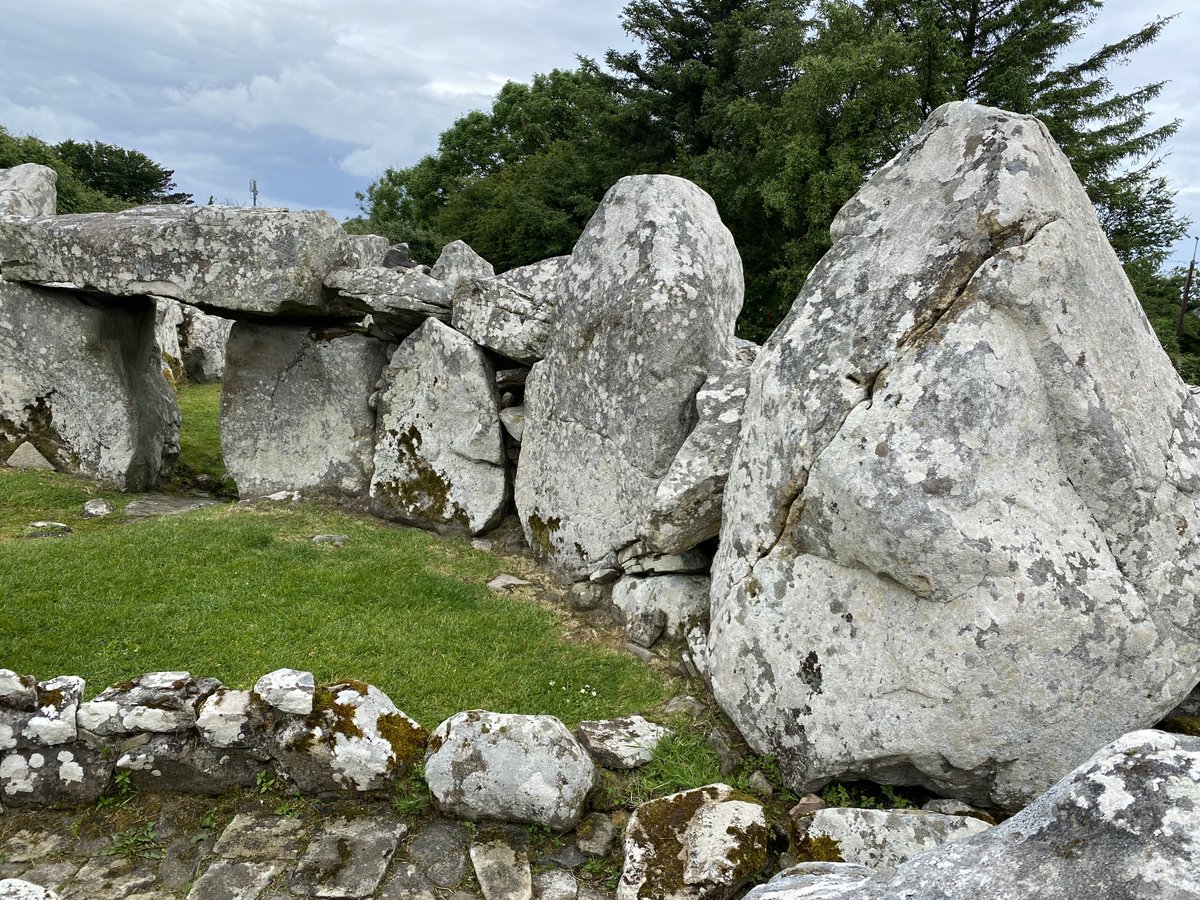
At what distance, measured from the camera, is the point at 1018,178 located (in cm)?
517

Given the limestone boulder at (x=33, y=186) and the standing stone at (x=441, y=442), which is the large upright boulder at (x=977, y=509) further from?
the limestone boulder at (x=33, y=186)

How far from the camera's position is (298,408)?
10.9 metres

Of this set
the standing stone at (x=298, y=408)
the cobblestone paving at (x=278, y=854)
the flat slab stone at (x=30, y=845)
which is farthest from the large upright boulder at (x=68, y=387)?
the cobblestone paving at (x=278, y=854)

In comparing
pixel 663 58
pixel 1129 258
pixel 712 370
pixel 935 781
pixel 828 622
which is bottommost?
pixel 935 781

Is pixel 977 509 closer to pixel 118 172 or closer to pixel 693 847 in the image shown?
pixel 693 847

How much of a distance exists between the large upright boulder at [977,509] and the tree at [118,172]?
47569 mm

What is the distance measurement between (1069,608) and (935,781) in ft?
4.13

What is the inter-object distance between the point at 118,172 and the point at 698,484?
50819mm

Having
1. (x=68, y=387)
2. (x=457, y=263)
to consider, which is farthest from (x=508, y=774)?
(x=457, y=263)

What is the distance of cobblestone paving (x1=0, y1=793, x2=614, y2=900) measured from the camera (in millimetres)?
4289

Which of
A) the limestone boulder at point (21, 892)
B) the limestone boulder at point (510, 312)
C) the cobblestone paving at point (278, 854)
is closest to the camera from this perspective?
the limestone boulder at point (21, 892)

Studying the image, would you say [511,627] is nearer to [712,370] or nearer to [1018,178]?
[712,370]

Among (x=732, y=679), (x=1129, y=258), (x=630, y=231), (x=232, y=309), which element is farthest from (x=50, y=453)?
(x=1129, y=258)

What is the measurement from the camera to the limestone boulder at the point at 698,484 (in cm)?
673
